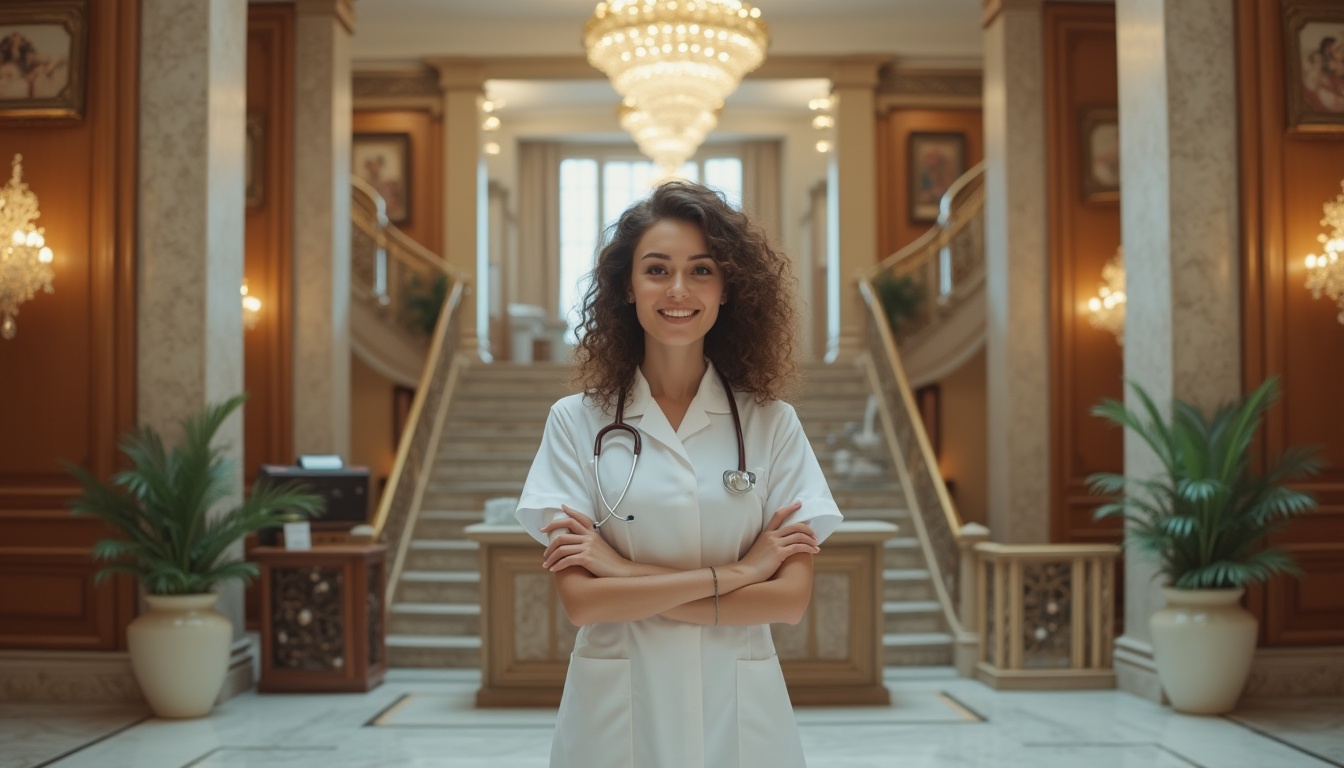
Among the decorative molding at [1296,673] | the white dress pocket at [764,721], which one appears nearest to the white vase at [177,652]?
the white dress pocket at [764,721]

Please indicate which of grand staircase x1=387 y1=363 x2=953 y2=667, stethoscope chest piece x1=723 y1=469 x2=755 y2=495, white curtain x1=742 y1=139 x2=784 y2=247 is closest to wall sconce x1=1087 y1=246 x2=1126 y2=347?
grand staircase x1=387 y1=363 x2=953 y2=667

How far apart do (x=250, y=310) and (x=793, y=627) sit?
17.1 ft

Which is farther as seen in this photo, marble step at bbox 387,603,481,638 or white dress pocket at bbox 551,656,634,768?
marble step at bbox 387,603,481,638

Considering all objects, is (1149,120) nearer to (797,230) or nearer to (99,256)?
(99,256)

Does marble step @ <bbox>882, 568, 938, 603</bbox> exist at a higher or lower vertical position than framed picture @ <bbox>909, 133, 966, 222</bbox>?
lower

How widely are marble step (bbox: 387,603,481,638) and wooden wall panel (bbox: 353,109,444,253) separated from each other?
22.8 feet

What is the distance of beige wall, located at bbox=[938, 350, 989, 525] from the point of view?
15.3 meters

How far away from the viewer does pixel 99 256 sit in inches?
275

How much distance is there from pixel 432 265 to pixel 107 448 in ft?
23.9

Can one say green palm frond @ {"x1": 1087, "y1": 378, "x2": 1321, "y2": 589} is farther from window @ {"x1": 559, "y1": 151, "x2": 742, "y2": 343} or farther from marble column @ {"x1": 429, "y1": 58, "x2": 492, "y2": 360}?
window @ {"x1": 559, "y1": 151, "x2": 742, "y2": 343}

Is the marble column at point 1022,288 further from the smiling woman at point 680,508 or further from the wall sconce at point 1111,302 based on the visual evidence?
the smiling woman at point 680,508

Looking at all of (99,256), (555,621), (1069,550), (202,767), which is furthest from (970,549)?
(99,256)

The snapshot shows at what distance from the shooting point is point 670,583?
188 cm

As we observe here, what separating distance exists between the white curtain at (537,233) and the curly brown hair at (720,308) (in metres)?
17.8
